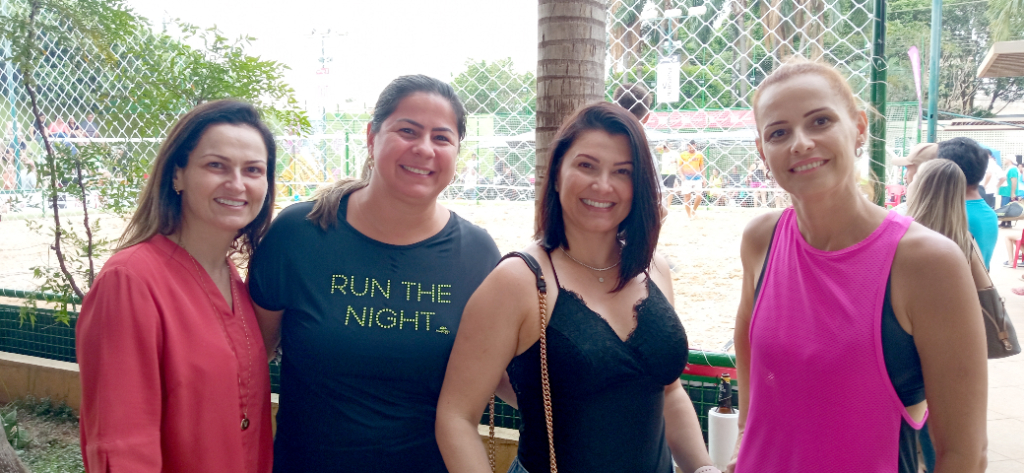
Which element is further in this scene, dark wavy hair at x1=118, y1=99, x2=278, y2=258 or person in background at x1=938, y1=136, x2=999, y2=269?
person in background at x1=938, y1=136, x2=999, y2=269

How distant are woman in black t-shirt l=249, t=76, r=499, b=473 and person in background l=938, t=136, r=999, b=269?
3250 millimetres

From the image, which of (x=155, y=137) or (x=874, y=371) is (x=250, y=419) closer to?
(x=874, y=371)

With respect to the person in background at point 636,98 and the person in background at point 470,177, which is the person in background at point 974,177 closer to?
the person in background at point 636,98

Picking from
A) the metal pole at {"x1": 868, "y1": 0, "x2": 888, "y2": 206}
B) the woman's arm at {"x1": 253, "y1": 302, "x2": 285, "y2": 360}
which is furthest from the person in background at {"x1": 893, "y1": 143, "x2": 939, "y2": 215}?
the woman's arm at {"x1": 253, "y1": 302, "x2": 285, "y2": 360}

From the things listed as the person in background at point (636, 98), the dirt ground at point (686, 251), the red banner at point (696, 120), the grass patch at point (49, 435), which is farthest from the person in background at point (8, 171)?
the red banner at point (696, 120)

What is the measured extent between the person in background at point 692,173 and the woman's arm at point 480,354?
2.88 meters

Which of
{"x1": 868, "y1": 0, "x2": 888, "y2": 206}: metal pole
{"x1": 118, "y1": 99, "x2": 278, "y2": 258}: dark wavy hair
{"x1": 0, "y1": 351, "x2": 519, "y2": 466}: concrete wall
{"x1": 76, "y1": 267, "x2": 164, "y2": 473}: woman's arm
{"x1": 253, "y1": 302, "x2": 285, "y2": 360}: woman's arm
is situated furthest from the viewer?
{"x1": 0, "y1": 351, "x2": 519, "y2": 466}: concrete wall

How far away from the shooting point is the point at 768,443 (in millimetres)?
1650

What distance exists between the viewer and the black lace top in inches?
62.4

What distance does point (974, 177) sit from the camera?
4.14 m

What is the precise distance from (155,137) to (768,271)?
329cm

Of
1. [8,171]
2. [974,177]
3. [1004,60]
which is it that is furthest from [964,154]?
[8,171]

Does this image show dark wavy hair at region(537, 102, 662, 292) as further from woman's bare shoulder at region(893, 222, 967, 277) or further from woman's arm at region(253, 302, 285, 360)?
woman's arm at region(253, 302, 285, 360)

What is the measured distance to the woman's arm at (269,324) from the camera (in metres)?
2.01
